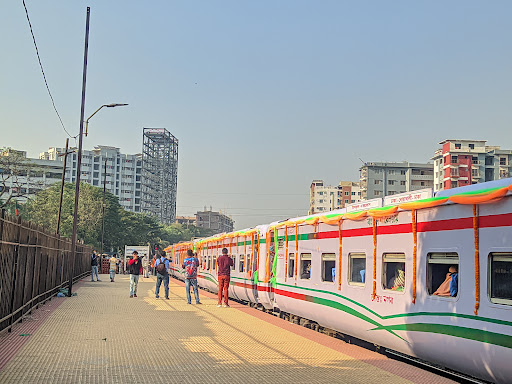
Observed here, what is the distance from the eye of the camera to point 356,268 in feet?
42.2

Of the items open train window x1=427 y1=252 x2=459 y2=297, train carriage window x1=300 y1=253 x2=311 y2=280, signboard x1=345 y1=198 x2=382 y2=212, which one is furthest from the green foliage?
open train window x1=427 y1=252 x2=459 y2=297

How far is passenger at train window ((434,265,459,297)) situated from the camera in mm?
9289

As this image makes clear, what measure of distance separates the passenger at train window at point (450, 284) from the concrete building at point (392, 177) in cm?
13959

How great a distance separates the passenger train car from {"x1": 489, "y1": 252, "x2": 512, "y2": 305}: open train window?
0.04ft

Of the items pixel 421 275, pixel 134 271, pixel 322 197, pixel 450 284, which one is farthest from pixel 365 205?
pixel 322 197

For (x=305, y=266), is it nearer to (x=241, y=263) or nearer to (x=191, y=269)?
(x=191, y=269)

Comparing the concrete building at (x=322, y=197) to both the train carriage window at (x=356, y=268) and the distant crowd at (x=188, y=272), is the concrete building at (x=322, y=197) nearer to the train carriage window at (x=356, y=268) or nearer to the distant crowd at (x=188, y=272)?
the distant crowd at (x=188, y=272)

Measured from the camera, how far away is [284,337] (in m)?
13.8

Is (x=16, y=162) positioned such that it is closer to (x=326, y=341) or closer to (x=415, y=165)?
(x=326, y=341)

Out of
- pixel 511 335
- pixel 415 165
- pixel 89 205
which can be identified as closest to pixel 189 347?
pixel 511 335

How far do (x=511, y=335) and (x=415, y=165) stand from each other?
146m

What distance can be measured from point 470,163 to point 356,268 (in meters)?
111

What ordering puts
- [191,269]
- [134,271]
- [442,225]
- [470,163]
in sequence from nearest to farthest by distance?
[442,225], [191,269], [134,271], [470,163]

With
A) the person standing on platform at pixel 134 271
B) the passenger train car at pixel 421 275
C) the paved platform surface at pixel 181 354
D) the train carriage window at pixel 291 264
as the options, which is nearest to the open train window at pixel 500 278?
the passenger train car at pixel 421 275
